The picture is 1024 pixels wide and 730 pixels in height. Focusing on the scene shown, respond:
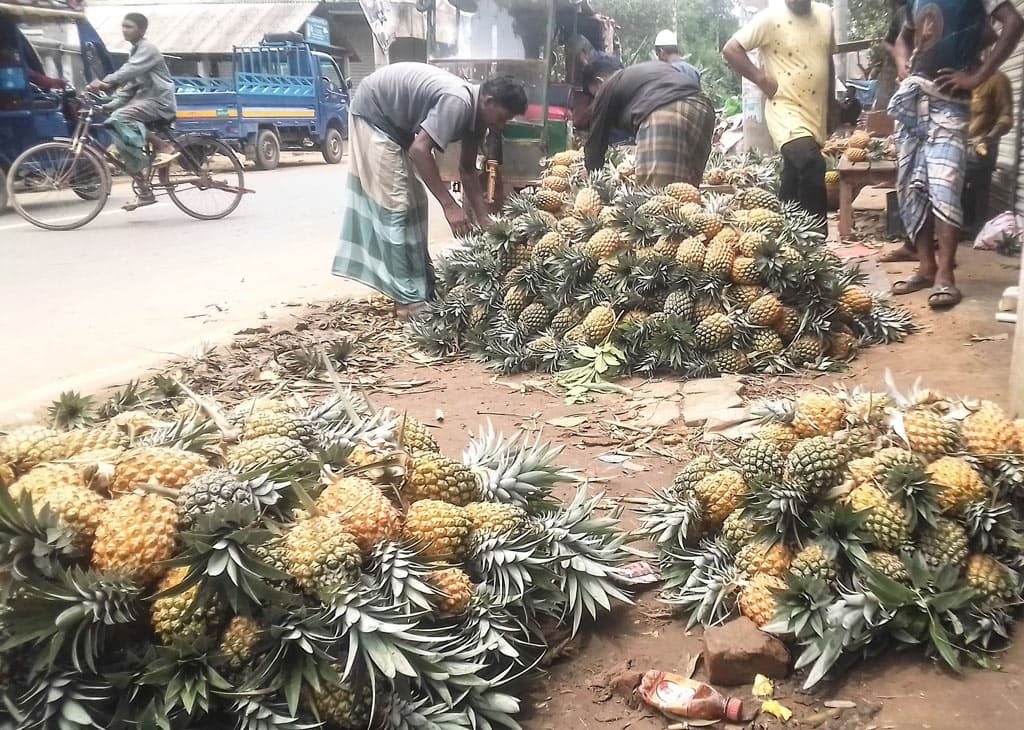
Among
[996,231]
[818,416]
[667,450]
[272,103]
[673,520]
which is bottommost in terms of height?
[667,450]

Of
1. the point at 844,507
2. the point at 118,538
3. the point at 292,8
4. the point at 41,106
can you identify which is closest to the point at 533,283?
the point at 844,507

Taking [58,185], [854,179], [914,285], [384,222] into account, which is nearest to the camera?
[914,285]

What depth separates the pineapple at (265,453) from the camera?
7.18 feet

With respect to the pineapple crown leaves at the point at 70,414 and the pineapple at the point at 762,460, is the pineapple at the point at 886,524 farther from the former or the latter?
the pineapple crown leaves at the point at 70,414

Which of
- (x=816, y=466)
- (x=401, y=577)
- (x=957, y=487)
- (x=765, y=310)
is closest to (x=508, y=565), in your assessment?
(x=401, y=577)

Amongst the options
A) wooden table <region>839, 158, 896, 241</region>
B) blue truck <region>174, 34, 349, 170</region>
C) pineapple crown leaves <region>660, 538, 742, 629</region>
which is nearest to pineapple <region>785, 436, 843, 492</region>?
pineapple crown leaves <region>660, 538, 742, 629</region>

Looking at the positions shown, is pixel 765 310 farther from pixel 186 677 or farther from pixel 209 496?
pixel 186 677

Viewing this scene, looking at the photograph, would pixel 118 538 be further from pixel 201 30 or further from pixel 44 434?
pixel 201 30

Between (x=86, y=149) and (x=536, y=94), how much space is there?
543 cm

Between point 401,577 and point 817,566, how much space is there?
111 cm

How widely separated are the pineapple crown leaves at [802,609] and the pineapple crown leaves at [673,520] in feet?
1.43

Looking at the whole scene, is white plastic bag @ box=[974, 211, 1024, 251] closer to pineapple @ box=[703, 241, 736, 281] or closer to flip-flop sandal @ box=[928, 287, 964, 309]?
flip-flop sandal @ box=[928, 287, 964, 309]

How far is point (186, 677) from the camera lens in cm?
186

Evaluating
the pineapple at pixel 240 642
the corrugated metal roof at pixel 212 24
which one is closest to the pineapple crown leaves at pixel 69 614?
the pineapple at pixel 240 642
